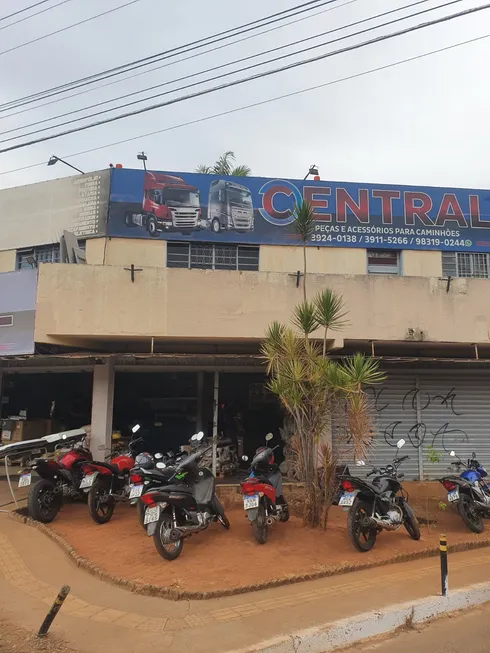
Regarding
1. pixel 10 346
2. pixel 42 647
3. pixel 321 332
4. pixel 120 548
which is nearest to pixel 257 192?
→ pixel 321 332

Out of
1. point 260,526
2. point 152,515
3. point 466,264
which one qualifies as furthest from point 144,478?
point 466,264

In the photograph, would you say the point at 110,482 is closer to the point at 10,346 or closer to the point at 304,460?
the point at 304,460

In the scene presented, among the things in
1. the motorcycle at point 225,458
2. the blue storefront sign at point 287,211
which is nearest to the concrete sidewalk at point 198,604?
the motorcycle at point 225,458

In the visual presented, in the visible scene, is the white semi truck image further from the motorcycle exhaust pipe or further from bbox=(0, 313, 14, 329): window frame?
the motorcycle exhaust pipe

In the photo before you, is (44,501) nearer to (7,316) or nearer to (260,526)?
(260,526)

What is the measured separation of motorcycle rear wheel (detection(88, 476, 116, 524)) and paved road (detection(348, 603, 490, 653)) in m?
4.57

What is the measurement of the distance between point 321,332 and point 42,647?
286 inches

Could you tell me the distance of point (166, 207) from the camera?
42.8 ft

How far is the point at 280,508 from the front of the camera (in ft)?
23.3

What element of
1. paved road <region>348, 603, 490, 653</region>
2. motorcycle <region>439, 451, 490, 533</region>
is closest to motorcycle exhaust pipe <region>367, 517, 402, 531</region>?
motorcycle <region>439, 451, 490, 533</region>

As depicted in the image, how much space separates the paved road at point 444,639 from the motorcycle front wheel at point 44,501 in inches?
202

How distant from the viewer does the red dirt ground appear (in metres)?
5.50

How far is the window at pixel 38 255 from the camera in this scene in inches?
529

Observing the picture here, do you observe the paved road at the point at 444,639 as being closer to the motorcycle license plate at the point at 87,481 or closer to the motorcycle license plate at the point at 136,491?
the motorcycle license plate at the point at 136,491
